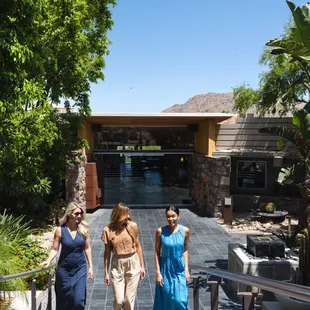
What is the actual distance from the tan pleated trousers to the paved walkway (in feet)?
6.27

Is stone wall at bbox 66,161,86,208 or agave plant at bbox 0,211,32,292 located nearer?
agave plant at bbox 0,211,32,292

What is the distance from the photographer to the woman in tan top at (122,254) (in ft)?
16.2

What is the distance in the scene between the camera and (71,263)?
4.70 metres

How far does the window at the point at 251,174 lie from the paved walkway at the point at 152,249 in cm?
322

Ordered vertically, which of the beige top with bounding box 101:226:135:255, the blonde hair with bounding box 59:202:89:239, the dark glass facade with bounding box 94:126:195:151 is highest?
the dark glass facade with bounding box 94:126:195:151

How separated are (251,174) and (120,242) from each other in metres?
13.9

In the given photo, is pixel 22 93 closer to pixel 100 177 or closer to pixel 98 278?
pixel 98 278

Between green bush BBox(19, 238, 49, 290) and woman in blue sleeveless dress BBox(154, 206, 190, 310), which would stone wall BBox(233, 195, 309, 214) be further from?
woman in blue sleeveless dress BBox(154, 206, 190, 310)

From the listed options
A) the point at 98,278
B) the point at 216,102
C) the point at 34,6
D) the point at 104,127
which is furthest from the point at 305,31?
the point at 216,102

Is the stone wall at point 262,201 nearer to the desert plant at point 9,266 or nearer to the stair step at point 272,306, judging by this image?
the stair step at point 272,306

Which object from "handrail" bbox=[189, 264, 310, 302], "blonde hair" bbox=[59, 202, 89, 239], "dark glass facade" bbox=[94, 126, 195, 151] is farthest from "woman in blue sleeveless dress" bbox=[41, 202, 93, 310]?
"dark glass facade" bbox=[94, 126, 195, 151]

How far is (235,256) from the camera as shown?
289 inches

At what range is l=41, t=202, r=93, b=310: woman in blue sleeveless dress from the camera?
469 cm

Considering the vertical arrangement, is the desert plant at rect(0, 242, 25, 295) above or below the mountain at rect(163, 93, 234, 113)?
below
